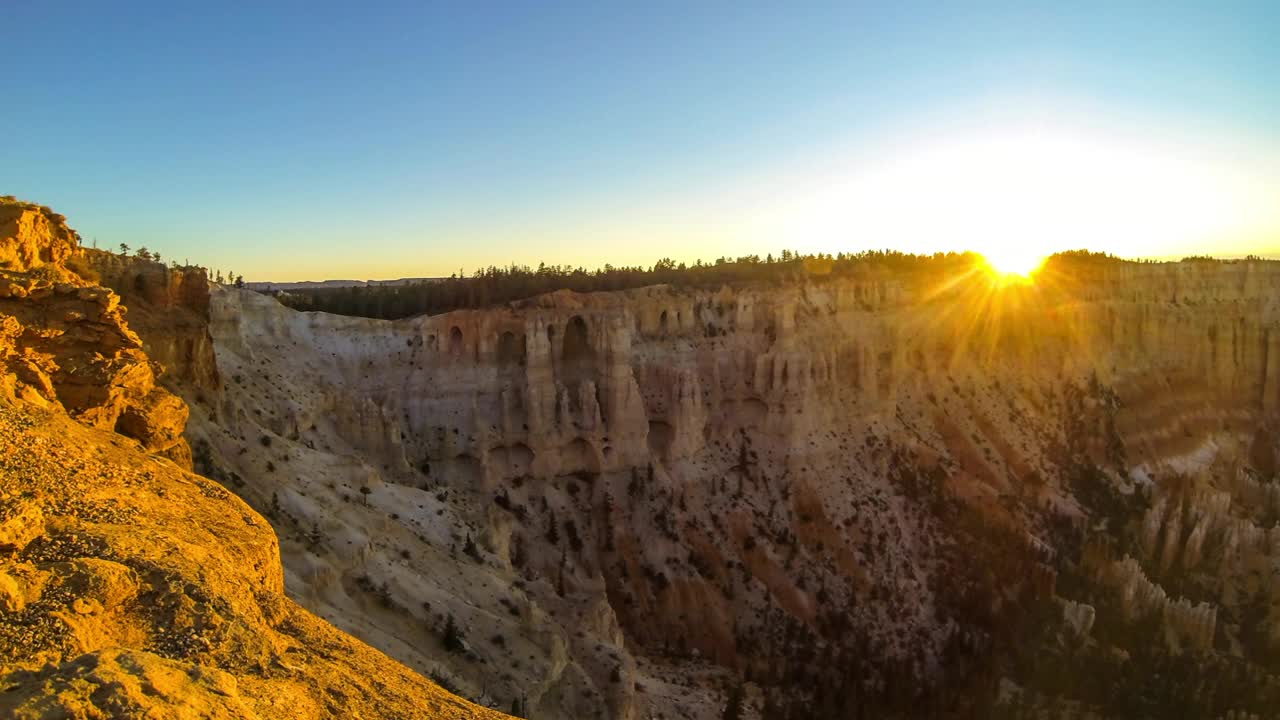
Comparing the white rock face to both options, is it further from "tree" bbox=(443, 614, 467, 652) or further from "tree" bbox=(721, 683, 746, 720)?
"tree" bbox=(721, 683, 746, 720)

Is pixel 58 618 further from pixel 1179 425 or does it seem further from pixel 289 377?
pixel 1179 425

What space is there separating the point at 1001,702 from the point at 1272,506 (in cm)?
2724

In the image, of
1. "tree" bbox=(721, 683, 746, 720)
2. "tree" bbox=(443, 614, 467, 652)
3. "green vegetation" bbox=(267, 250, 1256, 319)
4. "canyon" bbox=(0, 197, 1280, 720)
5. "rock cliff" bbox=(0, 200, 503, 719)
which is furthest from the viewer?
"green vegetation" bbox=(267, 250, 1256, 319)

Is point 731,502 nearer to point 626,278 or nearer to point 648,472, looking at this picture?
point 648,472

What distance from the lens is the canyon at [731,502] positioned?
17469 millimetres

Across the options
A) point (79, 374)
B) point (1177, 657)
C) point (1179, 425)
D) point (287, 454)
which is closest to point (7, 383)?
point (79, 374)

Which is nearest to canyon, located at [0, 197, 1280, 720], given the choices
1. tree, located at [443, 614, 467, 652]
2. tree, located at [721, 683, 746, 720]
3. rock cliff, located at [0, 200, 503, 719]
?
tree, located at [443, 614, 467, 652]

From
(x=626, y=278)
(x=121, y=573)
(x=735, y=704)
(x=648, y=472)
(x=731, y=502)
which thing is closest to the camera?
(x=121, y=573)

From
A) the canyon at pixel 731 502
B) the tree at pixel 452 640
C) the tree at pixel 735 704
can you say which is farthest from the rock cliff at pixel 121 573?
the tree at pixel 735 704

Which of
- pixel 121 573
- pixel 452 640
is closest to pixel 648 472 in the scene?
pixel 452 640

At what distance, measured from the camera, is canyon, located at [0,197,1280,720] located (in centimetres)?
1747

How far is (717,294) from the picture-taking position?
39.8 metres

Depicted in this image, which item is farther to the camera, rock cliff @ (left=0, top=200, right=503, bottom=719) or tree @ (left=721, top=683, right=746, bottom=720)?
tree @ (left=721, top=683, right=746, bottom=720)

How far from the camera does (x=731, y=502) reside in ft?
115
